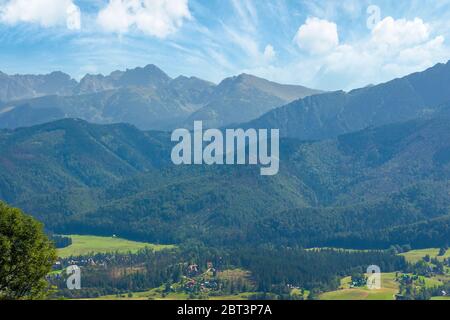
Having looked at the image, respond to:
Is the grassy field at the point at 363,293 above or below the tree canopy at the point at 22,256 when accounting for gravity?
below

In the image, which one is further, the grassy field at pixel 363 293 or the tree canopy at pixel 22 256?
the grassy field at pixel 363 293

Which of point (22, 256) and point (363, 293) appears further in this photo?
point (363, 293)

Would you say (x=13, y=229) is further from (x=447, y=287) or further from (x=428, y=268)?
(x=428, y=268)

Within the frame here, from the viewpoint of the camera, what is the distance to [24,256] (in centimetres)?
4741

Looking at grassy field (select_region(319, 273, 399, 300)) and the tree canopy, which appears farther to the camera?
grassy field (select_region(319, 273, 399, 300))

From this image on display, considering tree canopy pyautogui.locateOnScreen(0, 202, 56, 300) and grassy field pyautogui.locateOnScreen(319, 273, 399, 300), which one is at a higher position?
tree canopy pyautogui.locateOnScreen(0, 202, 56, 300)

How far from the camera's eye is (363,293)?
513 feet

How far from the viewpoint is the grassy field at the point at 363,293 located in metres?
150

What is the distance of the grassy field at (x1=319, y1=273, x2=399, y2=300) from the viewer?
150 meters

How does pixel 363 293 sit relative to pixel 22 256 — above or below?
below
